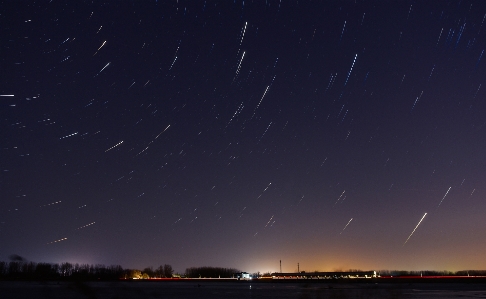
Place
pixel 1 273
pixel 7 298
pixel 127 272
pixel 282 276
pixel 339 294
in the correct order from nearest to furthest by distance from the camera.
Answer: pixel 339 294 < pixel 1 273 < pixel 7 298 < pixel 127 272 < pixel 282 276

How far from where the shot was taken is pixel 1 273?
8.20 m

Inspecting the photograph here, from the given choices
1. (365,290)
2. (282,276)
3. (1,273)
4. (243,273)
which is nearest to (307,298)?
(365,290)

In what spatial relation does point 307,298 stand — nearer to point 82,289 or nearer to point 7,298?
point 82,289

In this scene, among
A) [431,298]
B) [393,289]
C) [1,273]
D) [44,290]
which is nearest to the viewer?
[44,290]

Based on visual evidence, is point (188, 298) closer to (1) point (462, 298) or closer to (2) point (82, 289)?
(1) point (462, 298)

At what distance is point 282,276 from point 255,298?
163438mm

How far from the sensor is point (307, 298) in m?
6.29

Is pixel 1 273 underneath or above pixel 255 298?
above

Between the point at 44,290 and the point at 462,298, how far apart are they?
41.7m

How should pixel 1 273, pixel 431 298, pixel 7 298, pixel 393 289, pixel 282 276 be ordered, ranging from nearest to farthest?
pixel 393 289, pixel 1 273, pixel 7 298, pixel 431 298, pixel 282 276

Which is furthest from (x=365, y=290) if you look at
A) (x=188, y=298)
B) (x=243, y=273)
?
(x=243, y=273)

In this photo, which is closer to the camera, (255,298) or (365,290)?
(365,290)

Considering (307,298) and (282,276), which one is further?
(282,276)

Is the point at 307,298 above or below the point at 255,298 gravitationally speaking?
above
